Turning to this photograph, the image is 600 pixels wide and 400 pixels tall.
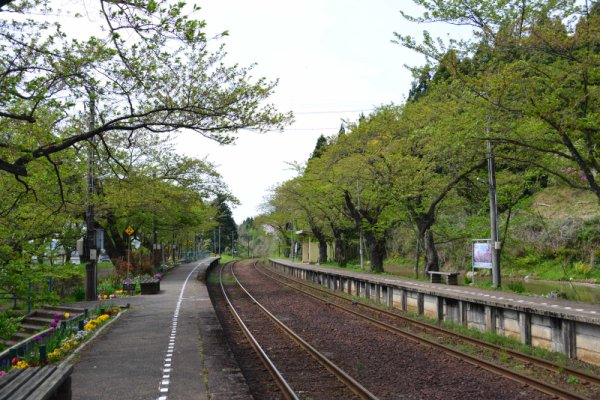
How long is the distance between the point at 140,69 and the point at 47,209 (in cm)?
661

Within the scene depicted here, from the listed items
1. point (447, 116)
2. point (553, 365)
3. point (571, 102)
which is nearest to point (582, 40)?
point (571, 102)

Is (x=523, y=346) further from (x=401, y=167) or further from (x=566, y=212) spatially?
(x=566, y=212)

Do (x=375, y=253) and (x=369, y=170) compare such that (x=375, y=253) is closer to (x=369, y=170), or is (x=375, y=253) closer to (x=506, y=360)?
(x=369, y=170)

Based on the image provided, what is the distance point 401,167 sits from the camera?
24734 millimetres

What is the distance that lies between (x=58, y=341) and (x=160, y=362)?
12.5 ft

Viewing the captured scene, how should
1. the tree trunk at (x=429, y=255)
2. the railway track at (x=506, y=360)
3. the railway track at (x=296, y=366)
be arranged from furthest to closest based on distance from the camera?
the tree trunk at (x=429, y=255) < the railway track at (x=296, y=366) < the railway track at (x=506, y=360)

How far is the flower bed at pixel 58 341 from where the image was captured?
8977mm

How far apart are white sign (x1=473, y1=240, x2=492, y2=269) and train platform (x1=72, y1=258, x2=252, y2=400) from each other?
1092 centimetres

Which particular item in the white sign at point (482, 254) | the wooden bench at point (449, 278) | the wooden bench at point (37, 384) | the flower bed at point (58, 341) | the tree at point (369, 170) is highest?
the tree at point (369, 170)

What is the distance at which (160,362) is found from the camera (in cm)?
871

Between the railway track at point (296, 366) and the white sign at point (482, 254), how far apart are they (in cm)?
913

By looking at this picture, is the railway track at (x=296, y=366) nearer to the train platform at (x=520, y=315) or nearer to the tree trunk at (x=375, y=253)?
the train platform at (x=520, y=315)

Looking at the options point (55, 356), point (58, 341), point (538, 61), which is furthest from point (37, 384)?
point (538, 61)

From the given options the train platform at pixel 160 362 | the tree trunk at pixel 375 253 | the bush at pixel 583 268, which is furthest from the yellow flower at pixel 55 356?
the bush at pixel 583 268
